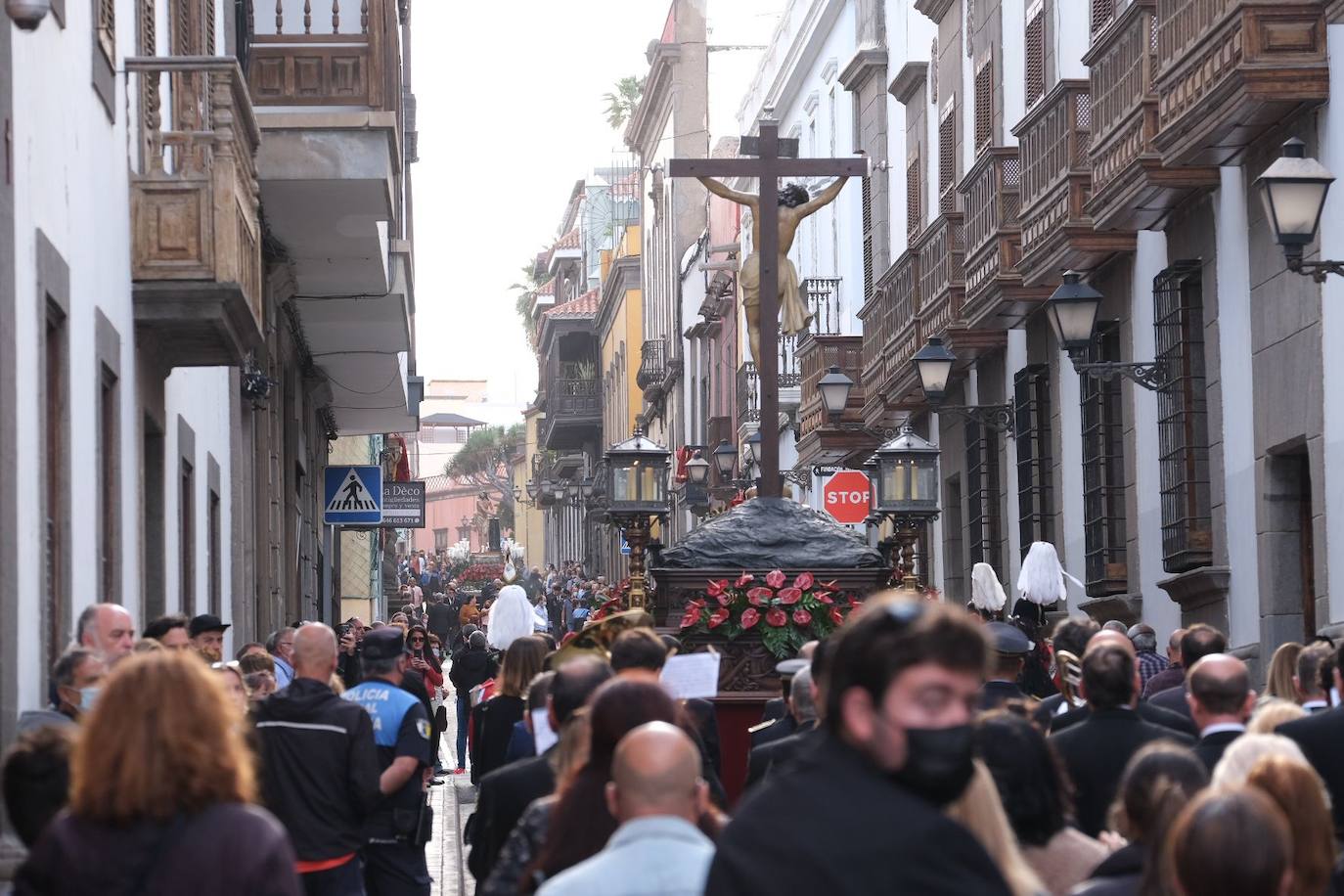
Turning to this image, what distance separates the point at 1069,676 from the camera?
1031 centimetres

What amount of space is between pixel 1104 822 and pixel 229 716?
3.85 metres

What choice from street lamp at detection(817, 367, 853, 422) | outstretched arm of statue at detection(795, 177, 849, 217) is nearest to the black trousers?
outstretched arm of statue at detection(795, 177, 849, 217)

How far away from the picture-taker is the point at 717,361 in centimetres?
5216

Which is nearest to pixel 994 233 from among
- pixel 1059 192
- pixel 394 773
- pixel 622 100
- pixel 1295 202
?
pixel 1059 192

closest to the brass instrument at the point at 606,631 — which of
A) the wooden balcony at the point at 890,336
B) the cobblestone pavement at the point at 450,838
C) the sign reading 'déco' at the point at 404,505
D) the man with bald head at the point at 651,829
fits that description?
the cobblestone pavement at the point at 450,838

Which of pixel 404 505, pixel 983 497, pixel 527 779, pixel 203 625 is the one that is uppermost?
pixel 404 505

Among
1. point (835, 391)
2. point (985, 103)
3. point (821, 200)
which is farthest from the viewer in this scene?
point (985, 103)

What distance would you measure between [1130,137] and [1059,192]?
2.19m

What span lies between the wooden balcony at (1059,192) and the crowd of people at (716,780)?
34.1 feet

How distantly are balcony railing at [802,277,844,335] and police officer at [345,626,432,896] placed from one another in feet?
89.4

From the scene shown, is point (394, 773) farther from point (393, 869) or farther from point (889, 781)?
point (889, 781)

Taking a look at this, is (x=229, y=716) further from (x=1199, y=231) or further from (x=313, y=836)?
(x=1199, y=231)

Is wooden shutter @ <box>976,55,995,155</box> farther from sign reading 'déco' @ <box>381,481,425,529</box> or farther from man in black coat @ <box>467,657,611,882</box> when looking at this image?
man in black coat @ <box>467,657,611,882</box>

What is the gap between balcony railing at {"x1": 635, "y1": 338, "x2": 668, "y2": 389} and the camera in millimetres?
65562
